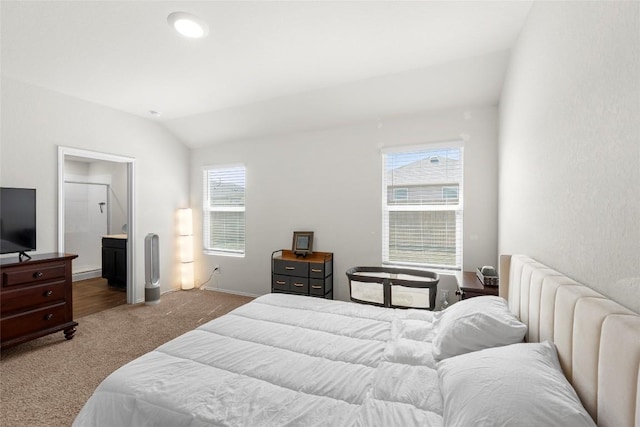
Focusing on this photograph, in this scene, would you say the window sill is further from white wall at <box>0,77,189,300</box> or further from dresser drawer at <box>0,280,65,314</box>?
dresser drawer at <box>0,280,65,314</box>

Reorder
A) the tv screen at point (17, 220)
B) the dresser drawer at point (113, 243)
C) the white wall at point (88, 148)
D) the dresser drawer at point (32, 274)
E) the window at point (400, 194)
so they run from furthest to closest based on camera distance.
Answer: the dresser drawer at point (113, 243) → the window at point (400, 194) → the white wall at point (88, 148) → the tv screen at point (17, 220) → the dresser drawer at point (32, 274)

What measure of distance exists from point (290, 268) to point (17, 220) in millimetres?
3010

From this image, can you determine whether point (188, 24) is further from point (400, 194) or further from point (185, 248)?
point (185, 248)

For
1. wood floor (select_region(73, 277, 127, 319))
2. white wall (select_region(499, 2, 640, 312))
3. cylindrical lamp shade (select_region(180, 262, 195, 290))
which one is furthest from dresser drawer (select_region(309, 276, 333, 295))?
wood floor (select_region(73, 277, 127, 319))

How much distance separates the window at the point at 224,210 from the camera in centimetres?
489

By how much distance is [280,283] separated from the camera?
13.1 ft

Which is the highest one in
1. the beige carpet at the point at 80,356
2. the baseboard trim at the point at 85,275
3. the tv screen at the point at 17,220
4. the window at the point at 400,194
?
the window at the point at 400,194

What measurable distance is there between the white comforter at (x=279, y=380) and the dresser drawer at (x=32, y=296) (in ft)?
7.31

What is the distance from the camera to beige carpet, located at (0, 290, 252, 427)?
2.02m

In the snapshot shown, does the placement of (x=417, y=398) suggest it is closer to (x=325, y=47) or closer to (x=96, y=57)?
(x=325, y=47)

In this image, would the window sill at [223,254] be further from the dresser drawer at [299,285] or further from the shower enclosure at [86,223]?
the shower enclosure at [86,223]

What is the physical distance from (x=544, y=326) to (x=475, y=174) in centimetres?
241

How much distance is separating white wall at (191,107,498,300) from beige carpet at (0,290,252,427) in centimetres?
114

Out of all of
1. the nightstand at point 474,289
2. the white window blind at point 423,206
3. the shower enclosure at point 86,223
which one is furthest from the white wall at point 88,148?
the nightstand at point 474,289
